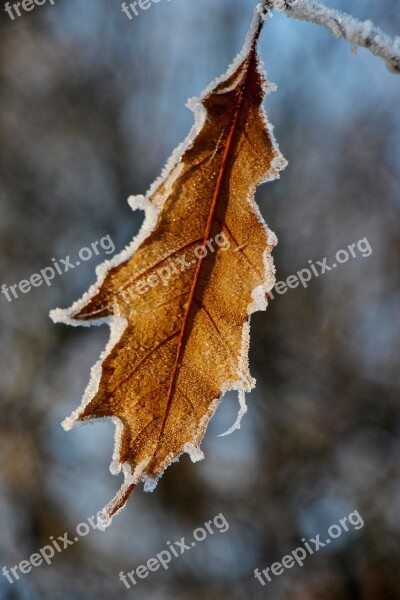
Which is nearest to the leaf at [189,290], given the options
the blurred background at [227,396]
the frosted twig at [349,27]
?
the frosted twig at [349,27]

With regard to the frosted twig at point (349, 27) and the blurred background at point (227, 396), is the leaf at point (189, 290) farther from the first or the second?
the blurred background at point (227, 396)

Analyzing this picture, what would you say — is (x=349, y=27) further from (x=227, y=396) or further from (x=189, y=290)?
(x=227, y=396)

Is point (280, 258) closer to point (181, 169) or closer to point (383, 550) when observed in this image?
point (383, 550)

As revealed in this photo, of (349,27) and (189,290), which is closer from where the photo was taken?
(349,27)

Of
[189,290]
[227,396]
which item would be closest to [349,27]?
[189,290]

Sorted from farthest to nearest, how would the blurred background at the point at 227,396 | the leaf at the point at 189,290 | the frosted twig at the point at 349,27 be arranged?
the blurred background at the point at 227,396 → the leaf at the point at 189,290 → the frosted twig at the point at 349,27
